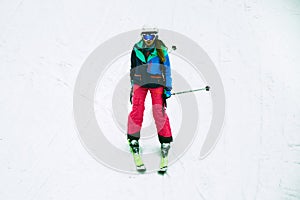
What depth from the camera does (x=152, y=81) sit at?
530 cm

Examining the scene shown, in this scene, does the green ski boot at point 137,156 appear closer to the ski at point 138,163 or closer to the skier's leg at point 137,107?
the ski at point 138,163

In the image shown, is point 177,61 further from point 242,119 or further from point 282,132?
point 282,132

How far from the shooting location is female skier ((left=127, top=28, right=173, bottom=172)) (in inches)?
208

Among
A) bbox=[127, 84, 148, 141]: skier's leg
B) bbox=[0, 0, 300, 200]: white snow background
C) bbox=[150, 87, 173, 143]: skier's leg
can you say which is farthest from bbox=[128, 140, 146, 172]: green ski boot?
bbox=[150, 87, 173, 143]: skier's leg

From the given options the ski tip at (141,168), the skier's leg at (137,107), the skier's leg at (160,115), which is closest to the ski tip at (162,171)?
the ski tip at (141,168)

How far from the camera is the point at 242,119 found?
6742 mm

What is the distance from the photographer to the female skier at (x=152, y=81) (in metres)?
5.29

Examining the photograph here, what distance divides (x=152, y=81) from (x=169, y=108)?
85.9 inches

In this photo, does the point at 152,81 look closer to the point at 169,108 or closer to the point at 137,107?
Answer: the point at 137,107

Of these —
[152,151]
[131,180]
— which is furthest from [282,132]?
[131,180]

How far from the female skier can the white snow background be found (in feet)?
1.78

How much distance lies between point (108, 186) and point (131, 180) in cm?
39

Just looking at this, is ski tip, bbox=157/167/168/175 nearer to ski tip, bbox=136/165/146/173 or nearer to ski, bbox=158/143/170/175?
ski, bbox=158/143/170/175

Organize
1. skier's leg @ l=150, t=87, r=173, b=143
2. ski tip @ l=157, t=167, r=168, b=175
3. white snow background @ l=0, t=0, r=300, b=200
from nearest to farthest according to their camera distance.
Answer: white snow background @ l=0, t=0, r=300, b=200
ski tip @ l=157, t=167, r=168, b=175
skier's leg @ l=150, t=87, r=173, b=143
